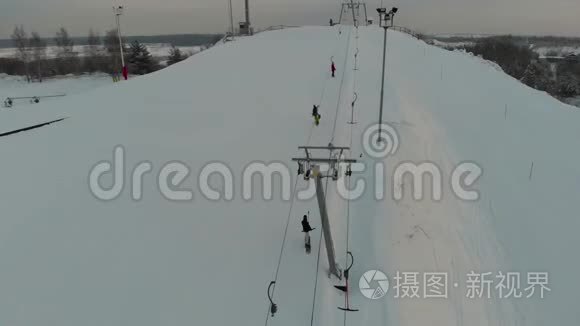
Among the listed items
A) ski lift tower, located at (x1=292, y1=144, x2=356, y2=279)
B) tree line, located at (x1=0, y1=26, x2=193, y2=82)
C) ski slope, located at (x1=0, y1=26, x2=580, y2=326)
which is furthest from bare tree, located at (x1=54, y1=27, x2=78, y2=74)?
ski lift tower, located at (x1=292, y1=144, x2=356, y2=279)

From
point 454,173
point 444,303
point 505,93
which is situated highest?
point 505,93

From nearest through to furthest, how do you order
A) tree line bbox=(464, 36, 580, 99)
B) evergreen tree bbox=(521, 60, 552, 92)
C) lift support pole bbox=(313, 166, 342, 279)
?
lift support pole bbox=(313, 166, 342, 279), evergreen tree bbox=(521, 60, 552, 92), tree line bbox=(464, 36, 580, 99)

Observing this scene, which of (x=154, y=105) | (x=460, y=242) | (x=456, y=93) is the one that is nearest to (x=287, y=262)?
(x=460, y=242)

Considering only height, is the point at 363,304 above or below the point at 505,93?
below

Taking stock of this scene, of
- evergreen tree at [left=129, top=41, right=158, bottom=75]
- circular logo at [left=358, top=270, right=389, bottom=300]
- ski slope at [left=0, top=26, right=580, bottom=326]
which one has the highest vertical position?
evergreen tree at [left=129, top=41, right=158, bottom=75]

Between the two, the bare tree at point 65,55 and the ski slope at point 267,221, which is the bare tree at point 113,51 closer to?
the bare tree at point 65,55

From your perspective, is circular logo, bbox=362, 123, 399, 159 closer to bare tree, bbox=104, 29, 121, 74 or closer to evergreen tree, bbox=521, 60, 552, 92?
evergreen tree, bbox=521, 60, 552, 92

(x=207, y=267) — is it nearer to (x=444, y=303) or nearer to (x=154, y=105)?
(x=444, y=303)
